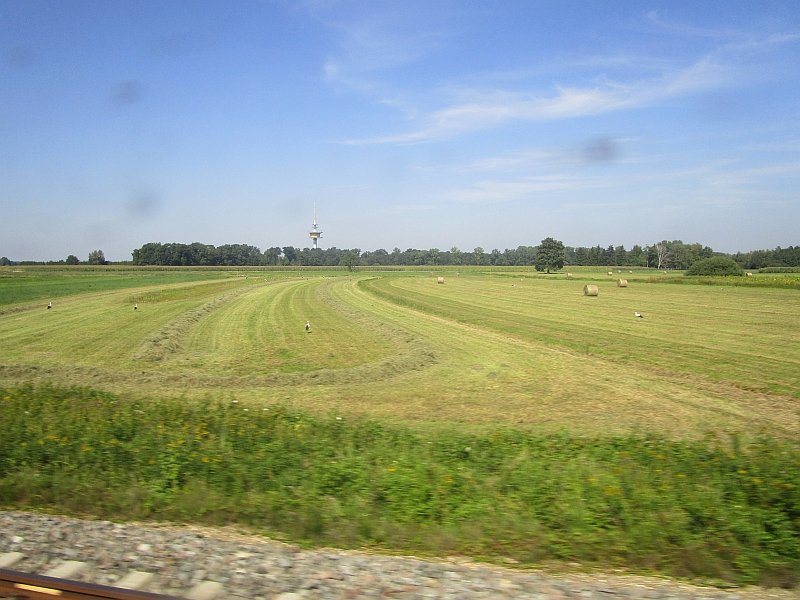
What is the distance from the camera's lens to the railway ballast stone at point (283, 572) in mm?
4693

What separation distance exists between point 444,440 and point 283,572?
15.4 feet

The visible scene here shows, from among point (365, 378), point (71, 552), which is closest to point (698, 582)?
point (71, 552)

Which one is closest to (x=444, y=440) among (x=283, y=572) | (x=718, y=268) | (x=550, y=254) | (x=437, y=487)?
(x=437, y=487)

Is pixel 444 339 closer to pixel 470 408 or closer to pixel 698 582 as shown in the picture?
pixel 470 408

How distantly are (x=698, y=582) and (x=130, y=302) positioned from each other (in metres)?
44.1

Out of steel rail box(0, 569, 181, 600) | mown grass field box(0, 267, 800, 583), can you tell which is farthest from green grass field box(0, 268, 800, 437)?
steel rail box(0, 569, 181, 600)

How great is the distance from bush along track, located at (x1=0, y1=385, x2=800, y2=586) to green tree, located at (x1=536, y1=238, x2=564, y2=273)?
122 m

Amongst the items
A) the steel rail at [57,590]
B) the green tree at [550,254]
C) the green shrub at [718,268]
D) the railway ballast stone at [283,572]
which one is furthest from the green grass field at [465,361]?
the green tree at [550,254]

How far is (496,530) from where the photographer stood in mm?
5879

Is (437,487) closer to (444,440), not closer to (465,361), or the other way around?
(444,440)

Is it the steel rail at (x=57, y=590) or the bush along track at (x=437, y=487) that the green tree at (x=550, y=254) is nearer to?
the bush along track at (x=437, y=487)

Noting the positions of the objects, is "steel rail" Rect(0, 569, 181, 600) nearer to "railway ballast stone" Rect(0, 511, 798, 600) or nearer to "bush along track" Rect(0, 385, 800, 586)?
"railway ballast stone" Rect(0, 511, 798, 600)

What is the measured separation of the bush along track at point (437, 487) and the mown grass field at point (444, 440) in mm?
29

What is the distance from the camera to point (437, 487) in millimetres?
6953
